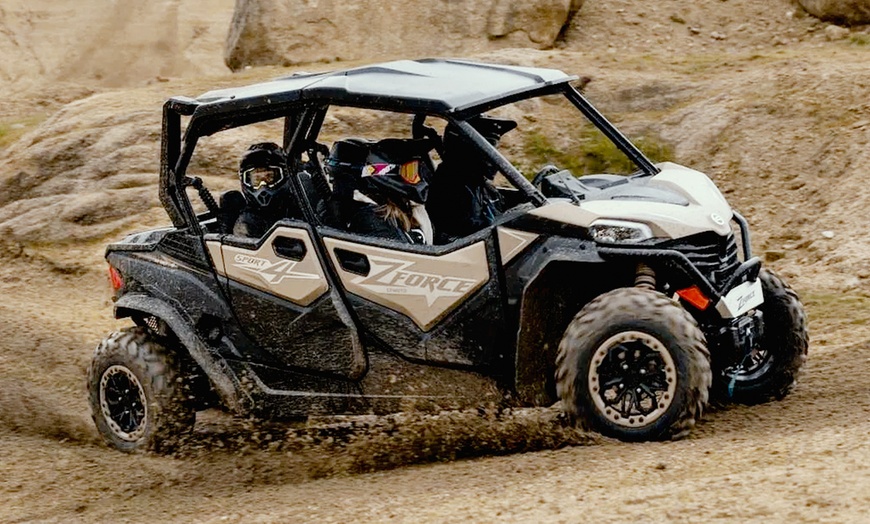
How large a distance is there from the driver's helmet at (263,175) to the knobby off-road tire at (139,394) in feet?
3.39

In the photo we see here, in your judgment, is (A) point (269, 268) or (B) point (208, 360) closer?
(A) point (269, 268)

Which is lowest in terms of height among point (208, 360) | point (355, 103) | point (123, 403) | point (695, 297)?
point (123, 403)

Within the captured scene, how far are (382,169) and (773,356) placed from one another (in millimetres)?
2178

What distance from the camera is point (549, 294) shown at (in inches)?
239

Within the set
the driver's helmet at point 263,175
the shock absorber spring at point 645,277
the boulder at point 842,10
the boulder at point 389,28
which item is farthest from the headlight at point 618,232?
the boulder at point 389,28

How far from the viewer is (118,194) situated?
13.2 metres

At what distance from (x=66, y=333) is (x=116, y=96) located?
591cm

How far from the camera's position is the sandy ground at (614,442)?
518 centimetres

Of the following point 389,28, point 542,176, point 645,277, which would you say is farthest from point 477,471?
point 389,28

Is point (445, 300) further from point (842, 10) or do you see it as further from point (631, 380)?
point (842, 10)

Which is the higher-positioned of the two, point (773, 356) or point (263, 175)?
point (263, 175)

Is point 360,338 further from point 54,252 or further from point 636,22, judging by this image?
point 636,22

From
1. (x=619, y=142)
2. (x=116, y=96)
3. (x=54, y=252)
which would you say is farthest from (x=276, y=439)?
(x=116, y=96)

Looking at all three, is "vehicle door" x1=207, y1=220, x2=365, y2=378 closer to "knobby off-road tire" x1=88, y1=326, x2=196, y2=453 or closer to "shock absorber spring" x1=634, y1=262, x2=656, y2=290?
"knobby off-road tire" x1=88, y1=326, x2=196, y2=453
